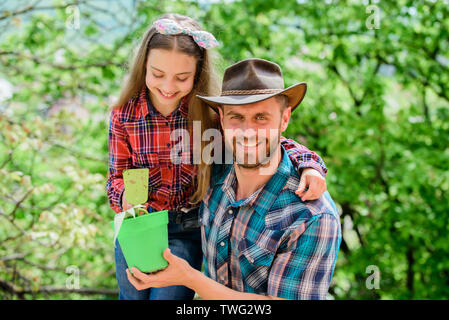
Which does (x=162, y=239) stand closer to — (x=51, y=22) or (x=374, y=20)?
(x=374, y=20)

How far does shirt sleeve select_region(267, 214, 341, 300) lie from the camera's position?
165 centimetres

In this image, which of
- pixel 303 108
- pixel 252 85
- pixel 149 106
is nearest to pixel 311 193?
pixel 252 85

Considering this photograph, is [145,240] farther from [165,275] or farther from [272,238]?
[272,238]

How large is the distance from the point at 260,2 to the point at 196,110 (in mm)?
2548

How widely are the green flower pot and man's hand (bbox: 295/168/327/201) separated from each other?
1.78 ft

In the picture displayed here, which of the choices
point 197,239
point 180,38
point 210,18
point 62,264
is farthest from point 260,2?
point 62,264

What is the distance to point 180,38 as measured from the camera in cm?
189

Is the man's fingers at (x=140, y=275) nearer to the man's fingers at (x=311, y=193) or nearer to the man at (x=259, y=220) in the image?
the man at (x=259, y=220)

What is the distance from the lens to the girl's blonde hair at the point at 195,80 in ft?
6.34

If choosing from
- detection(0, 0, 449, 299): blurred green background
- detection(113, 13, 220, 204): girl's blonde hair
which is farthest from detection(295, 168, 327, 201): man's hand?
detection(0, 0, 449, 299): blurred green background

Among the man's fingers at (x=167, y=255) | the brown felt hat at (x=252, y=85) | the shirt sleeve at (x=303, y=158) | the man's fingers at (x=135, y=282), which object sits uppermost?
the brown felt hat at (x=252, y=85)

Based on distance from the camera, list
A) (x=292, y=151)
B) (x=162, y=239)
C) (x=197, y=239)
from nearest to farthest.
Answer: (x=162, y=239), (x=292, y=151), (x=197, y=239)

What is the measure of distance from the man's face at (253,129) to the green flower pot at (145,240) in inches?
16.7

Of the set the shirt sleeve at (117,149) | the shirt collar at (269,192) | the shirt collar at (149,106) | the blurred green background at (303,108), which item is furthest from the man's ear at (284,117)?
the blurred green background at (303,108)
